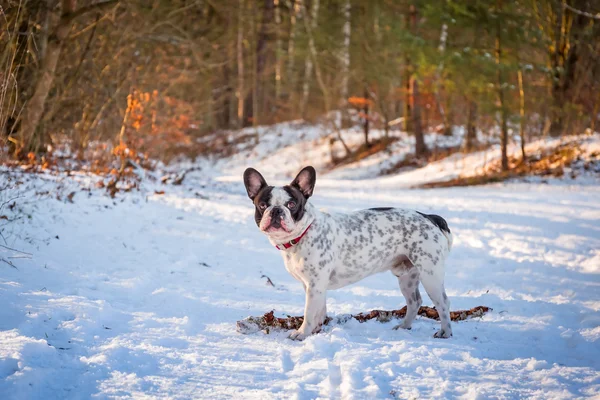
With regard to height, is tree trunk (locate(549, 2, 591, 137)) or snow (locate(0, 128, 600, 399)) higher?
tree trunk (locate(549, 2, 591, 137))

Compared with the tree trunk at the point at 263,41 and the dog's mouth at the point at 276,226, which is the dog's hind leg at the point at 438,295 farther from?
the tree trunk at the point at 263,41

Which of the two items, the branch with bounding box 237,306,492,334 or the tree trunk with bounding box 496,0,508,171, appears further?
the tree trunk with bounding box 496,0,508,171

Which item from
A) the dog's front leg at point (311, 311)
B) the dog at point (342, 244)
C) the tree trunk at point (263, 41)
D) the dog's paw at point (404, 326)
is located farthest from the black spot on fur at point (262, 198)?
the tree trunk at point (263, 41)

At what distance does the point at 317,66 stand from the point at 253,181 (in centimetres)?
2576

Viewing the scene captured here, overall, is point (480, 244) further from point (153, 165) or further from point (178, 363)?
point (153, 165)

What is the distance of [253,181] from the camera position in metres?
4.71

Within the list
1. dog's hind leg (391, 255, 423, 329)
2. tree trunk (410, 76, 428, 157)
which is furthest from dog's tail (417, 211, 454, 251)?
tree trunk (410, 76, 428, 157)

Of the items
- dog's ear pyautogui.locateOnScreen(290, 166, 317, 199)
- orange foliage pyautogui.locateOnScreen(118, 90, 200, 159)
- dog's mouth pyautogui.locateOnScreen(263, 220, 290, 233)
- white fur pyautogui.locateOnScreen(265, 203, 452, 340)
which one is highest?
orange foliage pyautogui.locateOnScreen(118, 90, 200, 159)

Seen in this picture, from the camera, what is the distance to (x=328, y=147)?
3052 cm

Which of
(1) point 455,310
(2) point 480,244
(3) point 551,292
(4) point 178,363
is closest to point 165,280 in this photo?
(4) point 178,363

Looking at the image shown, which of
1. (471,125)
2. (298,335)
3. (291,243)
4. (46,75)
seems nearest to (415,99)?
(471,125)

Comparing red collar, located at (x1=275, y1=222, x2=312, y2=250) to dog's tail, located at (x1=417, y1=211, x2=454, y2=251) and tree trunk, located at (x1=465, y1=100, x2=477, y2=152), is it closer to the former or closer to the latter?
dog's tail, located at (x1=417, y1=211, x2=454, y2=251)

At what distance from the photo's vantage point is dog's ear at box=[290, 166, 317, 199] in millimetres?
4609

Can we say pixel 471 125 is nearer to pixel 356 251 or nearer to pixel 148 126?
pixel 148 126
